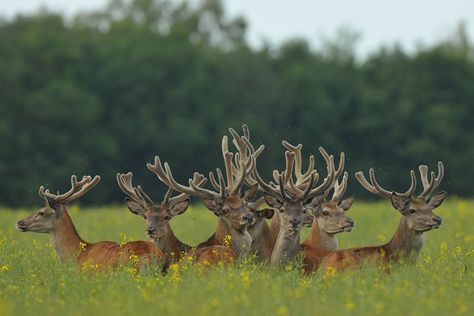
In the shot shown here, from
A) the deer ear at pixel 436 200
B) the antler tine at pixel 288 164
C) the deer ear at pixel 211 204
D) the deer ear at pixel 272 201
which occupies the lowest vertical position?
the deer ear at pixel 211 204

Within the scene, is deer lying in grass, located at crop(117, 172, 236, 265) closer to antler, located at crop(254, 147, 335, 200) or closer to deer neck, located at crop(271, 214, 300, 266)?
deer neck, located at crop(271, 214, 300, 266)

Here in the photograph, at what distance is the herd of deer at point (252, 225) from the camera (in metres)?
11.7

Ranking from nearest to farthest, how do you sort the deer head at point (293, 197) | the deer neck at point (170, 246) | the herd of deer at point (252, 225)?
the herd of deer at point (252, 225), the deer head at point (293, 197), the deer neck at point (170, 246)

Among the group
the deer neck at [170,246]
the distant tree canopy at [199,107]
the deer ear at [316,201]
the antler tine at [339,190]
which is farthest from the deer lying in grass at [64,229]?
the distant tree canopy at [199,107]

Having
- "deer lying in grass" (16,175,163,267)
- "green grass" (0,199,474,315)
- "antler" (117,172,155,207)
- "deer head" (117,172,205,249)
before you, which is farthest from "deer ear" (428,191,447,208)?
"deer lying in grass" (16,175,163,267)

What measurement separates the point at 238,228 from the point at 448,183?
32641 millimetres

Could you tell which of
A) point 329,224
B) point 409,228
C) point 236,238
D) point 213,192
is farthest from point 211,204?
point 409,228

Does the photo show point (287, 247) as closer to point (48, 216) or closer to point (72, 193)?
point (72, 193)

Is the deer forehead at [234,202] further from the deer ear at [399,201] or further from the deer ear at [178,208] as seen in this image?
the deer ear at [399,201]

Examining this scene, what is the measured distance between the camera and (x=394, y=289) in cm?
993

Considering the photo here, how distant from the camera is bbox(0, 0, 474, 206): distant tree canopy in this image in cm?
4134

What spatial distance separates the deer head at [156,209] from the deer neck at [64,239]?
66cm

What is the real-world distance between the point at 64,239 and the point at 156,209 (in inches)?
41.3

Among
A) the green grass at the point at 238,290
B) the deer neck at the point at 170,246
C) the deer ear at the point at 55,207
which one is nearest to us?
the green grass at the point at 238,290
